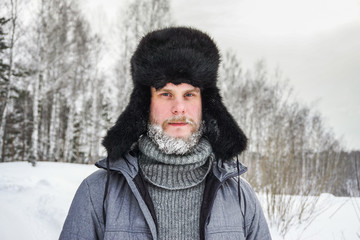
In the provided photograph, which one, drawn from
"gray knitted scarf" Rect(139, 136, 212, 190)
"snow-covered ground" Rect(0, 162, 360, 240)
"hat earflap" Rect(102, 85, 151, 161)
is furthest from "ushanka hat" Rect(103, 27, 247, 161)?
"snow-covered ground" Rect(0, 162, 360, 240)

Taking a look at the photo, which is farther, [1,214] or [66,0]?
[66,0]

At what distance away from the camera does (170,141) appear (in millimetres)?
1507

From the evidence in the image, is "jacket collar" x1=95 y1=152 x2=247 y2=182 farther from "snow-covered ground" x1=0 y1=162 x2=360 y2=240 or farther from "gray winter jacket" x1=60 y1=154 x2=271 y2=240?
"snow-covered ground" x1=0 y1=162 x2=360 y2=240

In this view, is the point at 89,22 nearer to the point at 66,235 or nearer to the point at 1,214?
the point at 1,214

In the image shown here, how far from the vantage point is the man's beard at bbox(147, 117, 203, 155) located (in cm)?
149

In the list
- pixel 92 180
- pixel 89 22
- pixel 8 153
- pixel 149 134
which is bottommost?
pixel 8 153

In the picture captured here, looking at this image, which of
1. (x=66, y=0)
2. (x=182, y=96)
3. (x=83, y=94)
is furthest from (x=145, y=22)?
(x=182, y=96)

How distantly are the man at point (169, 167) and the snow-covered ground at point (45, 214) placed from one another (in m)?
2.26

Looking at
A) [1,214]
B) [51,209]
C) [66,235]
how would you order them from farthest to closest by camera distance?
[51,209]
[1,214]
[66,235]

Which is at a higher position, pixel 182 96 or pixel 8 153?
pixel 182 96

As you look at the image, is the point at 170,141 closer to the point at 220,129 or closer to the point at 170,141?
the point at 170,141

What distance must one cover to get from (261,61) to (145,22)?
8.88 metres

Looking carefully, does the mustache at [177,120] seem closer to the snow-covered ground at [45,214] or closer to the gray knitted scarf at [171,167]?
the gray knitted scarf at [171,167]

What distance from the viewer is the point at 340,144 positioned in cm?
419
